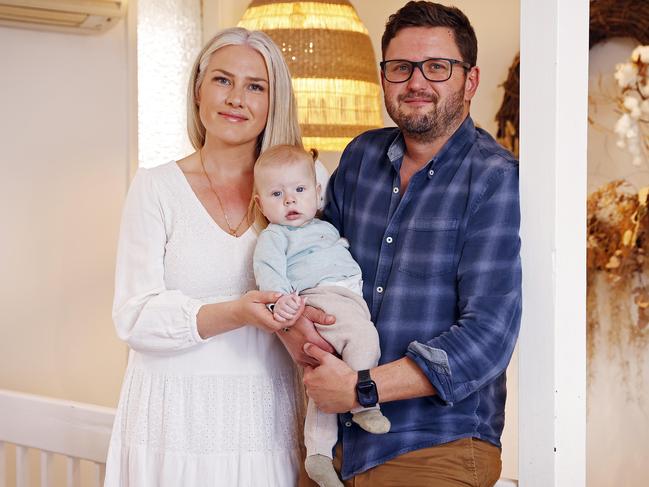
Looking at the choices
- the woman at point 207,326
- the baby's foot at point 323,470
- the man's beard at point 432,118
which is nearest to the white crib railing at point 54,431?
the woman at point 207,326

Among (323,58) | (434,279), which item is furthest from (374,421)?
(323,58)

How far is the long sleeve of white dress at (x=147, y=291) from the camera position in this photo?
191 cm

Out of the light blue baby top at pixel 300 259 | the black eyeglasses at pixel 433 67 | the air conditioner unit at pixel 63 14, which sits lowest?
the light blue baby top at pixel 300 259

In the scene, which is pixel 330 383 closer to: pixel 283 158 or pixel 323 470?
pixel 323 470

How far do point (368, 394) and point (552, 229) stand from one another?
0.46m

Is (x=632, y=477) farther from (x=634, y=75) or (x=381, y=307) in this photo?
(x=381, y=307)

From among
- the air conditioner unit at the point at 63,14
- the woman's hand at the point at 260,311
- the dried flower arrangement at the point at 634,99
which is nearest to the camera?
the woman's hand at the point at 260,311

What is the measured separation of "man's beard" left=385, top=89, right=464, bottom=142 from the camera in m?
1.83

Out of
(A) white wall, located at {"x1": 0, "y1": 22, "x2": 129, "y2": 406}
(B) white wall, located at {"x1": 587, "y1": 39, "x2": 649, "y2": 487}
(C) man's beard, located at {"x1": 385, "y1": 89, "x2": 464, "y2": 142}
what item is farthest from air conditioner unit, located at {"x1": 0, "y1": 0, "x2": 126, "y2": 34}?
(C) man's beard, located at {"x1": 385, "y1": 89, "x2": 464, "y2": 142}

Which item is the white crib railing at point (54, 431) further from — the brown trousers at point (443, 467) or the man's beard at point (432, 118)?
the man's beard at point (432, 118)

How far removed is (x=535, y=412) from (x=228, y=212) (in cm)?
76

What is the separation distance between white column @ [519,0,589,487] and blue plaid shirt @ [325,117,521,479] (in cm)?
5

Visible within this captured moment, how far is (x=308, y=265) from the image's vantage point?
188 cm

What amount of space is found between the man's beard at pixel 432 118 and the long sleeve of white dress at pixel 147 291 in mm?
547
